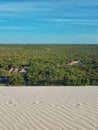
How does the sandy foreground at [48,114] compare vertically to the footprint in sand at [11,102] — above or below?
above

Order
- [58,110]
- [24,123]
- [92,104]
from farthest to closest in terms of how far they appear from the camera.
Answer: [92,104]
[58,110]
[24,123]

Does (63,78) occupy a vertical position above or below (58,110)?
below

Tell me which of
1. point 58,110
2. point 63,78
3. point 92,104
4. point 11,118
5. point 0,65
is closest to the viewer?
point 11,118

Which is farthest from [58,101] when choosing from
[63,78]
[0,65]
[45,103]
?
[0,65]

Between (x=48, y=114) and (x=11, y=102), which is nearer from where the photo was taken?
(x=48, y=114)

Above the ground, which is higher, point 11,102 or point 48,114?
point 48,114

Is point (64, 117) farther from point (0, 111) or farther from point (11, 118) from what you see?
point (0, 111)

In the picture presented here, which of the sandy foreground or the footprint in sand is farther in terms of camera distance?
the footprint in sand

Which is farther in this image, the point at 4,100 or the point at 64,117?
the point at 4,100

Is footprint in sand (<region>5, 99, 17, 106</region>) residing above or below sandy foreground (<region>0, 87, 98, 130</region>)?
below

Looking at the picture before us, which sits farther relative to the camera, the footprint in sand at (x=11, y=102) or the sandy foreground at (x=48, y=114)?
the footprint in sand at (x=11, y=102)
